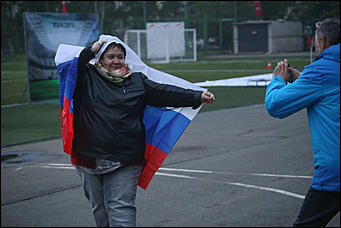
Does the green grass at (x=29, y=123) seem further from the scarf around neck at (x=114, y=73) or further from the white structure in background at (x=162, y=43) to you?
the white structure in background at (x=162, y=43)

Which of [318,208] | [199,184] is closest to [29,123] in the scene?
[199,184]

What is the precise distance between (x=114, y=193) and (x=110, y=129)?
1.51 feet

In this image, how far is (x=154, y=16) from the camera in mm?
65562

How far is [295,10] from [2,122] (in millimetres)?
12946

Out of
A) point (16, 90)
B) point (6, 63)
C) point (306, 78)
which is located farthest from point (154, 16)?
point (306, 78)

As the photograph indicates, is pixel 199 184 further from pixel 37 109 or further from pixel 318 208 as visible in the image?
pixel 37 109

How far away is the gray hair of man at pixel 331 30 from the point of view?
3818 mm

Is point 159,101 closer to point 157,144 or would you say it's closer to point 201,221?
point 157,144

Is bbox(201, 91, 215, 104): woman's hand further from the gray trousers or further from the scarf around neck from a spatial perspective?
the gray trousers

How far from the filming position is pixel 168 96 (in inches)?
187

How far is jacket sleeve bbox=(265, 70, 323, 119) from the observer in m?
3.81

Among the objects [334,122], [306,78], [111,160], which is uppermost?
[306,78]

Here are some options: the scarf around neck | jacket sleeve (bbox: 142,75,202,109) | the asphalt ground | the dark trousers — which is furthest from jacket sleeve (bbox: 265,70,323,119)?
the asphalt ground

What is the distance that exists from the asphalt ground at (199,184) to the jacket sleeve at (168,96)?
3.28 meters
